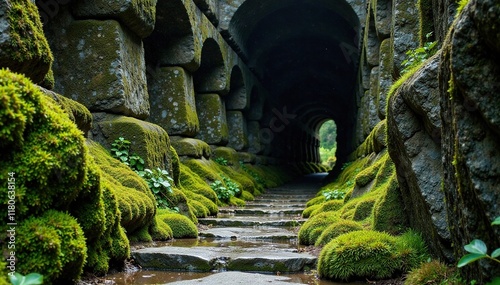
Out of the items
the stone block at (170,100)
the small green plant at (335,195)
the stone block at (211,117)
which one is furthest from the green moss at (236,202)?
the stone block at (211,117)

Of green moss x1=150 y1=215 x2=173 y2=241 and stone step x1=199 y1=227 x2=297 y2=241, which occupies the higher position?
green moss x1=150 y1=215 x2=173 y2=241

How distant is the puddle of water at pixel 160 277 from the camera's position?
3451 mm

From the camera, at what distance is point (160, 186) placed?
6.46 metres

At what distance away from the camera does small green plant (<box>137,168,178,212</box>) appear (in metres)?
6.27

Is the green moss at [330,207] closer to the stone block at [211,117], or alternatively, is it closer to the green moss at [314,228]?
the green moss at [314,228]

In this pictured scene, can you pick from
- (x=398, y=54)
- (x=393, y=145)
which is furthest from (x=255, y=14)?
(x=393, y=145)

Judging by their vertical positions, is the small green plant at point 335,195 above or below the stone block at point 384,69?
below

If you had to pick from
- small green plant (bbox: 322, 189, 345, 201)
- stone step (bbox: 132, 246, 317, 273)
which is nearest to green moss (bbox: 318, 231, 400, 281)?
stone step (bbox: 132, 246, 317, 273)

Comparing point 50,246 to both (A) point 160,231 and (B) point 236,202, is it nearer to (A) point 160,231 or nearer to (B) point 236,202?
(A) point 160,231

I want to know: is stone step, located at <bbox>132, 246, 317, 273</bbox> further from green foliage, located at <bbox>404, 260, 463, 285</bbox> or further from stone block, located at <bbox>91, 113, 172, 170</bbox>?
stone block, located at <bbox>91, 113, 172, 170</bbox>

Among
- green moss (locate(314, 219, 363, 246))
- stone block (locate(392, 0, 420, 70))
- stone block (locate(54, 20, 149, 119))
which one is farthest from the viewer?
stone block (locate(392, 0, 420, 70))

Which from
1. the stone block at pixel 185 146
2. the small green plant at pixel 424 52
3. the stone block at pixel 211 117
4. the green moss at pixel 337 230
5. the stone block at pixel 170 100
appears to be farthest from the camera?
the stone block at pixel 211 117

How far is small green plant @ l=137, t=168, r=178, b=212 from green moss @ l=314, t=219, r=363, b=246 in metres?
2.42

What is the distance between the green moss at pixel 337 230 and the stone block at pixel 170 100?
16.2ft
